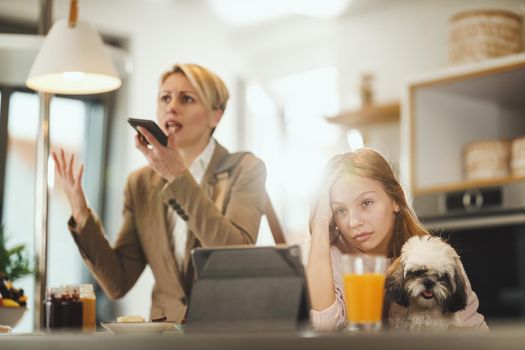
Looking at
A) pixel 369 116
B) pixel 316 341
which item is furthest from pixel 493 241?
pixel 316 341

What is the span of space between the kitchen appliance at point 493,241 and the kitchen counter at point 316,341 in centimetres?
283

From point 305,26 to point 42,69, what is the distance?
13.5ft

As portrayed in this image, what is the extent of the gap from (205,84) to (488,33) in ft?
6.92

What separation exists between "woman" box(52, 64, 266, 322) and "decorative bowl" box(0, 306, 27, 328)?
0.30 m

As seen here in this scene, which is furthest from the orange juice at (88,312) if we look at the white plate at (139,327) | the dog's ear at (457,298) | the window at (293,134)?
the window at (293,134)

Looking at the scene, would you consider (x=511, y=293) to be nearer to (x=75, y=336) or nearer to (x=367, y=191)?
(x=367, y=191)

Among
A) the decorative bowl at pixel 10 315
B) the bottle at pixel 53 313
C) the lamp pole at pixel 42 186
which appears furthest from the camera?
the lamp pole at pixel 42 186

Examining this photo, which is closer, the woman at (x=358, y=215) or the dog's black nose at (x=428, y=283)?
the dog's black nose at (x=428, y=283)

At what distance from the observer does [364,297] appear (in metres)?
1.32

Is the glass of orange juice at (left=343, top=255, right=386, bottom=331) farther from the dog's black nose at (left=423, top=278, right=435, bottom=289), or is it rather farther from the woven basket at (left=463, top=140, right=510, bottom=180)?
the woven basket at (left=463, top=140, right=510, bottom=180)

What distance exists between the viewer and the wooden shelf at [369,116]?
4.74 meters

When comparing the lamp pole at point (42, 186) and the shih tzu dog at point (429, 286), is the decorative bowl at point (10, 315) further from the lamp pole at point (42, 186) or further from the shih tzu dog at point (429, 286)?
the shih tzu dog at point (429, 286)

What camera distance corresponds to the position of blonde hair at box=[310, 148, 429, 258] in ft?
6.26

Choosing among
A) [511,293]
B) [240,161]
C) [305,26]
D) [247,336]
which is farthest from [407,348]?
[305,26]
